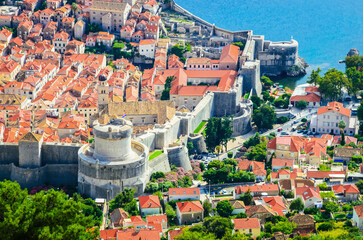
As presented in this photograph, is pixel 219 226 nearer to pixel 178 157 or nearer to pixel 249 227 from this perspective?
pixel 249 227

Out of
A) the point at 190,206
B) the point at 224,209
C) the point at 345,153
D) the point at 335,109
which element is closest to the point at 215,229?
the point at 224,209

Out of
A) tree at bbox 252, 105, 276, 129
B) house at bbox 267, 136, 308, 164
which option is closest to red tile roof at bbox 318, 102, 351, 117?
tree at bbox 252, 105, 276, 129

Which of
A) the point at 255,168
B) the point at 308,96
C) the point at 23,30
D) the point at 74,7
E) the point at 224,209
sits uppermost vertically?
the point at 74,7

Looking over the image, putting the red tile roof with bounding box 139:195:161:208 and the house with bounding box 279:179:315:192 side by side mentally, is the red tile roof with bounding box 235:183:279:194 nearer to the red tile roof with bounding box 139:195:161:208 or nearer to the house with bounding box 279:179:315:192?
the house with bounding box 279:179:315:192

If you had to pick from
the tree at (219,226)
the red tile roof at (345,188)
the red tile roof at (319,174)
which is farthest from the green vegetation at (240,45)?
the tree at (219,226)

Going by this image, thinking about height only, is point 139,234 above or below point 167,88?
below

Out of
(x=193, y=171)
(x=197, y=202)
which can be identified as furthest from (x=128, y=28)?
(x=197, y=202)
